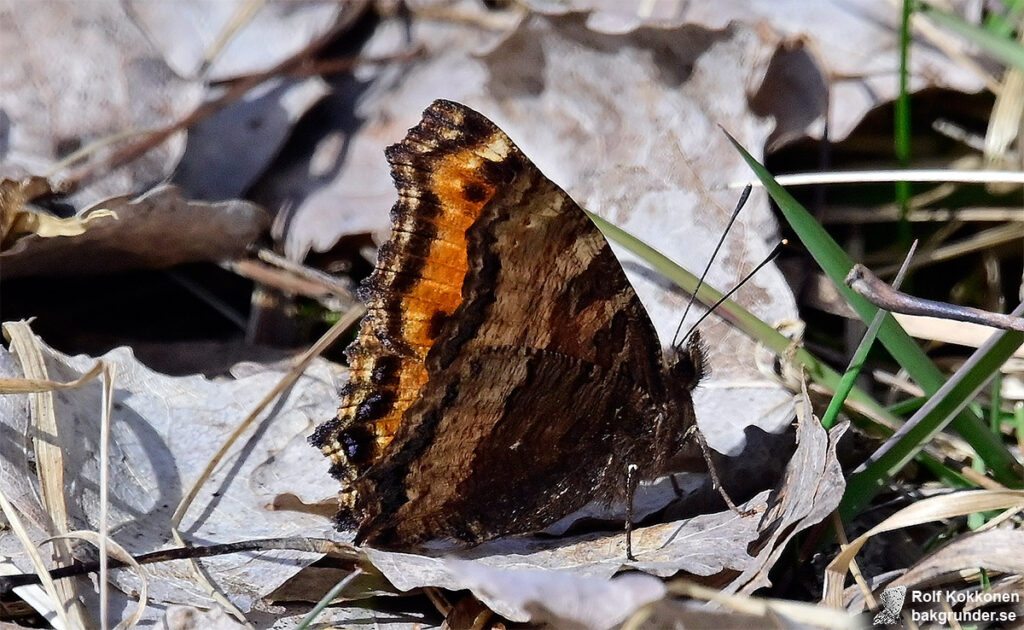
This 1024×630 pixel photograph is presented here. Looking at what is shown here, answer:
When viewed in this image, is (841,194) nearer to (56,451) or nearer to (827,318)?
(827,318)

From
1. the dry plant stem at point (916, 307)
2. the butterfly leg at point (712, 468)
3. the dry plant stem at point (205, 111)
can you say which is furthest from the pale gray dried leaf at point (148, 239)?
the dry plant stem at point (916, 307)

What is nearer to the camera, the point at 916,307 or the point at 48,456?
the point at 916,307

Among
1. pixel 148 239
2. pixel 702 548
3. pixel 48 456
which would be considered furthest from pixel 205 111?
pixel 702 548

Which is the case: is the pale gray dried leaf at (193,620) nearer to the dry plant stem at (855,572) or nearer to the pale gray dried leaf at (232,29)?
the dry plant stem at (855,572)

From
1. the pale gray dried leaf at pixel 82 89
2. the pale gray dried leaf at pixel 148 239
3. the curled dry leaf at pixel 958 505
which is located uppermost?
the pale gray dried leaf at pixel 82 89

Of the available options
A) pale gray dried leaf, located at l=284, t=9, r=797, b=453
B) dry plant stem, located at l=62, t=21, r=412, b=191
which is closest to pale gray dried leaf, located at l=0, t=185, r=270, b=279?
pale gray dried leaf, located at l=284, t=9, r=797, b=453

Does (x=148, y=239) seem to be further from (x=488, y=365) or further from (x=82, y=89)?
(x=488, y=365)

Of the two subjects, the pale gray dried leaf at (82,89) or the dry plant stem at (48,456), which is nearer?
the dry plant stem at (48,456)

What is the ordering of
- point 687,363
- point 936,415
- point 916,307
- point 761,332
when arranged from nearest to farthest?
point 916,307 → point 936,415 → point 687,363 → point 761,332
